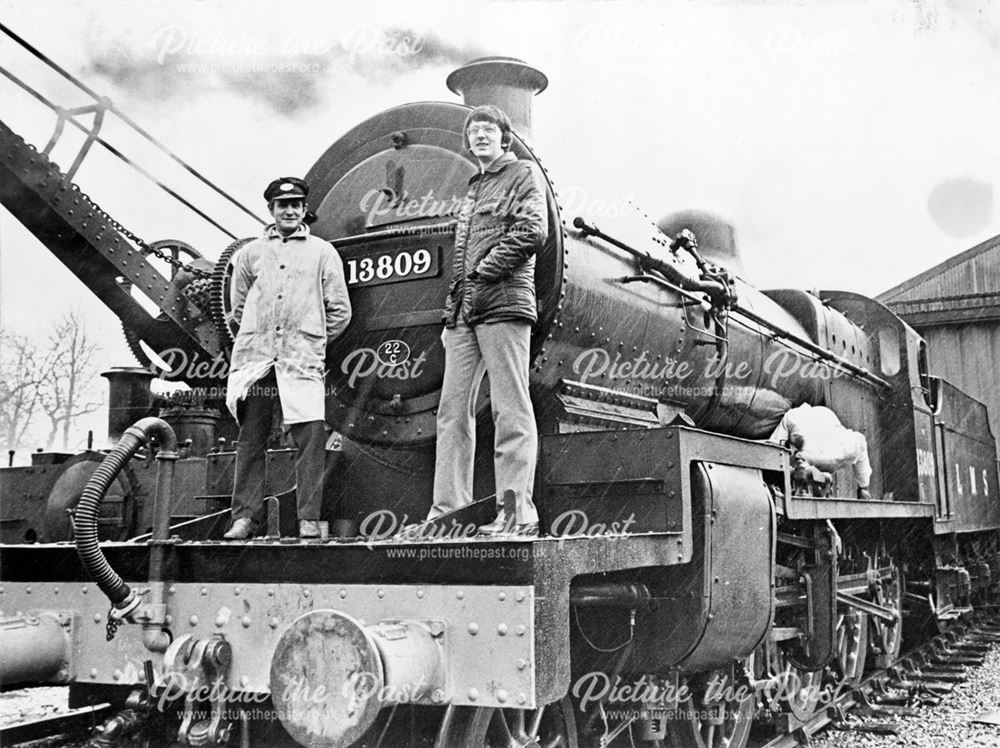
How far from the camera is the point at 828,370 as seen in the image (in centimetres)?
714

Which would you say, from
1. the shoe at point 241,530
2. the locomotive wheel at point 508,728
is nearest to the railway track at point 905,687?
the locomotive wheel at point 508,728

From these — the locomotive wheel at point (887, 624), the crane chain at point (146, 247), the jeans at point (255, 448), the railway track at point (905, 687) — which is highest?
the crane chain at point (146, 247)

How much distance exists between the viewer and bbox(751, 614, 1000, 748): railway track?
249 inches

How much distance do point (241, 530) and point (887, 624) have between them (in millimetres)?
5314

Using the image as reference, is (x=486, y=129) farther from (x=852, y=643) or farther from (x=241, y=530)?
(x=852, y=643)

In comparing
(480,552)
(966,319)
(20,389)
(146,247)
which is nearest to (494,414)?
(480,552)

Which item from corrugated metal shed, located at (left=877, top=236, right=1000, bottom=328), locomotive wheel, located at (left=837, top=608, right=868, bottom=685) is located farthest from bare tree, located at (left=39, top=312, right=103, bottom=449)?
corrugated metal shed, located at (left=877, top=236, right=1000, bottom=328)

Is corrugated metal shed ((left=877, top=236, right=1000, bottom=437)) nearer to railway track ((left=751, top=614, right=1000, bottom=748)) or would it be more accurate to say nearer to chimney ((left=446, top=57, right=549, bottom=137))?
railway track ((left=751, top=614, right=1000, bottom=748))

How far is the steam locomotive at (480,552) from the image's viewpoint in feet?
9.61

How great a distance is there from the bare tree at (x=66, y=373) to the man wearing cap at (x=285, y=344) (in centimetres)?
820

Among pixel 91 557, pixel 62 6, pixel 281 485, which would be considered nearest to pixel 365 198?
pixel 281 485

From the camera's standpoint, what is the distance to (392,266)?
14.0 ft

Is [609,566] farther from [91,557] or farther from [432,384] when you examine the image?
[91,557]

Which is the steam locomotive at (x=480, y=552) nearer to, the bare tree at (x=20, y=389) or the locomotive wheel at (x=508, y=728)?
the locomotive wheel at (x=508, y=728)
